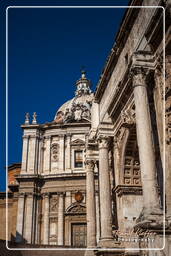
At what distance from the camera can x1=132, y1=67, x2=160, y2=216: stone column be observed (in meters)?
9.16

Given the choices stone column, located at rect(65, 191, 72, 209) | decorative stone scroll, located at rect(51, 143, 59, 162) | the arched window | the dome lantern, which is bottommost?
stone column, located at rect(65, 191, 72, 209)

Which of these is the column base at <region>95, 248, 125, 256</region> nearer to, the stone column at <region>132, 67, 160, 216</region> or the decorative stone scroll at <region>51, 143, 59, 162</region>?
the stone column at <region>132, 67, 160, 216</region>

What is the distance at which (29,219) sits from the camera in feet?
91.5

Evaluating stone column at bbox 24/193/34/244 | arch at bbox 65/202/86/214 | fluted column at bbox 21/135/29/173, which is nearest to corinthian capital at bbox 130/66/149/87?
arch at bbox 65/202/86/214

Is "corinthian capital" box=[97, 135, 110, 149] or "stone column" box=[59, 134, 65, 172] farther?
"stone column" box=[59, 134, 65, 172]

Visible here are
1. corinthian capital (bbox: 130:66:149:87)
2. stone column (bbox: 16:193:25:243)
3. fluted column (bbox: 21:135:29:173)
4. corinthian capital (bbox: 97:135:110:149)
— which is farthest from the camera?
fluted column (bbox: 21:135:29:173)

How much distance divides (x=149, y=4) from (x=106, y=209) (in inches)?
341

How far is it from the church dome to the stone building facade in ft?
14.0

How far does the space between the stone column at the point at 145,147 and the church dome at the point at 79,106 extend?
2331cm

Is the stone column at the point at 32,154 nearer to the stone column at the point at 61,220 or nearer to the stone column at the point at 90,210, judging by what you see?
the stone column at the point at 61,220

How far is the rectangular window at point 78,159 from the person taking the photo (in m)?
31.0

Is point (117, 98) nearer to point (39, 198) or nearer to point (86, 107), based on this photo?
point (39, 198)

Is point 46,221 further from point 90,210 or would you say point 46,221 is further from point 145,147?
point 145,147

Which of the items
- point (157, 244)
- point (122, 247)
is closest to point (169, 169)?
point (157, 244)
